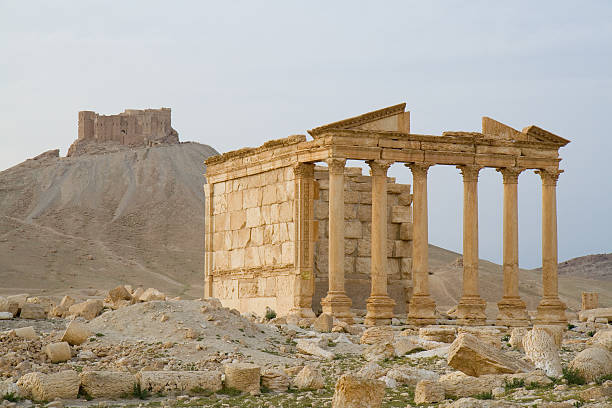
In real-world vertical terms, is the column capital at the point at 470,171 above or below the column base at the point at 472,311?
above

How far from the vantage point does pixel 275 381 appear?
659 inches

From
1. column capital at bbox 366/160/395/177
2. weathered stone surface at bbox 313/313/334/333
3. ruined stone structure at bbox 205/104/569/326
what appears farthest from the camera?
column capital at bbox 366/160/395/177

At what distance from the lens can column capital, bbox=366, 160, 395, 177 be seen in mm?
28469

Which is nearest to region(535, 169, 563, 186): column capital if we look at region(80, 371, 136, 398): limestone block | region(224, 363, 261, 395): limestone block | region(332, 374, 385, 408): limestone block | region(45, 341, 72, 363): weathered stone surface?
region(224, 363, 261, 395): limestone block

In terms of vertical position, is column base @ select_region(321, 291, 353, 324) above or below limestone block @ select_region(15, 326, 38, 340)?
above

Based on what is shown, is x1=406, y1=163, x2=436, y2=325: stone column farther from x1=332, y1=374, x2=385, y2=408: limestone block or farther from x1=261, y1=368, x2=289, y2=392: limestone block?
x1=332, y1=374, x2=385, y2=408: limestone block

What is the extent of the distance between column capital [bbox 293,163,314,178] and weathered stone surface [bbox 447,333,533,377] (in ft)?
42.8

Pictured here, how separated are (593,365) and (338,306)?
12.0 meters

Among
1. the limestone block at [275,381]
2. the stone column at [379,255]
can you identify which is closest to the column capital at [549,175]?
the stone column at [379,255]

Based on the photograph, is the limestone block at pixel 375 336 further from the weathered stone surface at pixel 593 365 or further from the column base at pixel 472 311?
the weathered stone surface at pixel 593 365

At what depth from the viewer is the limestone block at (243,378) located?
1639 cm

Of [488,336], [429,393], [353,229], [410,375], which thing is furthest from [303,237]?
[429,393]

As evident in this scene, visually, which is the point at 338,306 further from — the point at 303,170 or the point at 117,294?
the point at 117,294

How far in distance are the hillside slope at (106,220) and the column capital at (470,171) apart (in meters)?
36.4
